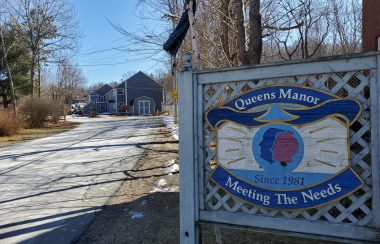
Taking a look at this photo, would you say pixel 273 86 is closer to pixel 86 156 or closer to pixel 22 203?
→ pixel 22 203

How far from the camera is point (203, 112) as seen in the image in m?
3.66

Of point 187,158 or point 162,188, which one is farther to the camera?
point 162,188

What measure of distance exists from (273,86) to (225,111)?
0.50m

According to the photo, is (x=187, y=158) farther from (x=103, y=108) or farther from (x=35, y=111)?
(x=103, y=108)

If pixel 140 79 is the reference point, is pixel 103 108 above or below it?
below

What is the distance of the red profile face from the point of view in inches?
126

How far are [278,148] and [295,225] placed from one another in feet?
2.12

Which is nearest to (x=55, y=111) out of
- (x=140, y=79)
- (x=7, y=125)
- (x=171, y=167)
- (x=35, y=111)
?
(x=35, y=111)

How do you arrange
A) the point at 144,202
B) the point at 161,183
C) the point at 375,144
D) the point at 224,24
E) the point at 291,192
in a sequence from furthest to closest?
1. the point at 224,24
2. the point at 161,183
3. the point at 144,202
4. the point at 291,192
5. the point at 375,144

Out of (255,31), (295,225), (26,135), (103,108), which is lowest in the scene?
(26,135)

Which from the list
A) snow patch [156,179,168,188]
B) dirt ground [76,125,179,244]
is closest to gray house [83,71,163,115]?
dirt ground [76,125,179,244]

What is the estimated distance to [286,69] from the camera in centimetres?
322

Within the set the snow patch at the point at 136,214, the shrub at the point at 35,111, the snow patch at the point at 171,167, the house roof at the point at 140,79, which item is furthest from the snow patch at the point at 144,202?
the house roof at the point at 140,79

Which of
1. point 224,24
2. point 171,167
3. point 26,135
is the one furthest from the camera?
point 26,135
